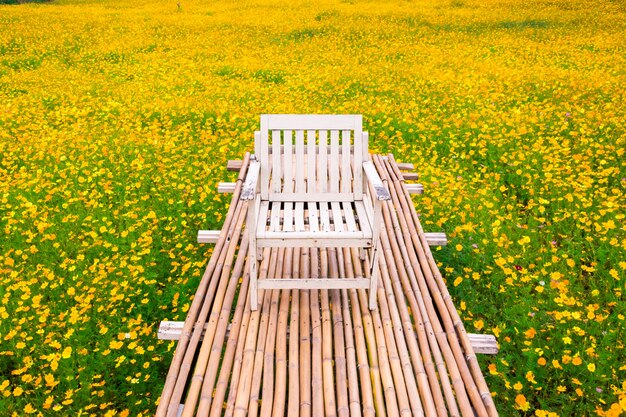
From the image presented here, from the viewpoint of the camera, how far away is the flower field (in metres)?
3.08

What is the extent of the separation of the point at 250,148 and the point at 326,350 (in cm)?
425

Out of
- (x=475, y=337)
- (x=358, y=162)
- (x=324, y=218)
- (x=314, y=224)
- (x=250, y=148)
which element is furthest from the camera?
(x=250, y=148)

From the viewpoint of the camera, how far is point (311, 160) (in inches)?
143

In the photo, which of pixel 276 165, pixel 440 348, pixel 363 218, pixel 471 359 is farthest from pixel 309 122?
pixel 471 359

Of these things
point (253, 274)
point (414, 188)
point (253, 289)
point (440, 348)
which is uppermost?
point (414, 188)

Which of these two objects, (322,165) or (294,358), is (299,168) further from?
(294,358)

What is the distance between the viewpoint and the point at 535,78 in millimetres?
8938

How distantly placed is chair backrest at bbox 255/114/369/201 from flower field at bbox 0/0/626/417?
1144 millimetres

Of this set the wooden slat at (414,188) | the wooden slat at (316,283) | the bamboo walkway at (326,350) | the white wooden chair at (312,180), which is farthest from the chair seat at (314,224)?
the wooden slat at (414,188)

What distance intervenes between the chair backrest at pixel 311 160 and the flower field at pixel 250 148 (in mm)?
1144

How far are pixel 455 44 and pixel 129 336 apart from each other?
1216 cm

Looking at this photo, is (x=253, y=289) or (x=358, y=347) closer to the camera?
(x=358, y=347)

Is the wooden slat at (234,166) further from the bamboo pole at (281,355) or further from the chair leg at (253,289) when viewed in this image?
the chair leg at (253,289)

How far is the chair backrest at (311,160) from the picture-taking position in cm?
355
